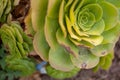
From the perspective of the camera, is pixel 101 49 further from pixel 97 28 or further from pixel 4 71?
pixel 4 71

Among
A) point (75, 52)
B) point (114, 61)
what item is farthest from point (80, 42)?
point (114, 61)

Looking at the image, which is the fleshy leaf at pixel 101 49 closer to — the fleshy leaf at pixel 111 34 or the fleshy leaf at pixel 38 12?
the fleshy leaf at pixel 111 34

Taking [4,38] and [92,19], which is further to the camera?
[4,38]

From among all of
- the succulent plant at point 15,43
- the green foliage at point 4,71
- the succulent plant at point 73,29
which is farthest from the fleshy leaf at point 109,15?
the green foliage at point 4,71

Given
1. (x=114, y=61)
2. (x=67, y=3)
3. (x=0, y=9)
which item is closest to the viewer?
(x=67, y=3)

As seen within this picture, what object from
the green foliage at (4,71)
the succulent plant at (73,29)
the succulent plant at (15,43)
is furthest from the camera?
the green foliage at (4,71)

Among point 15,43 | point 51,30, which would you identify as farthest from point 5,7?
point 51,30

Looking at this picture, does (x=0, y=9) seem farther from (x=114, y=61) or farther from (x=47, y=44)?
(x=114, y=61)

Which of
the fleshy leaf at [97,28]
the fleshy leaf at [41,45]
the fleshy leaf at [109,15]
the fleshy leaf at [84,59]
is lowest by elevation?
the fleshy leaf at [84,59]
